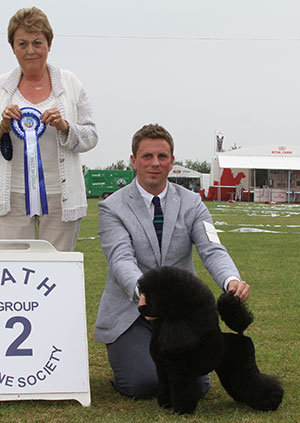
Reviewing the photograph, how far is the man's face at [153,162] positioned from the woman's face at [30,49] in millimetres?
587

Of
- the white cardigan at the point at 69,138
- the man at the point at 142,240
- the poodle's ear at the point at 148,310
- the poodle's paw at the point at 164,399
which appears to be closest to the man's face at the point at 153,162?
the man at the point at 142,240

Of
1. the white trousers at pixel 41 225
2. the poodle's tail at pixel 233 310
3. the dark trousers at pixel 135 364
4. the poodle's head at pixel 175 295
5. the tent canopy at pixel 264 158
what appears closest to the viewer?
the poodle's head at pixel 175 295

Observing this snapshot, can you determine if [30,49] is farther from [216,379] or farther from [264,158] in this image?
[264,158]

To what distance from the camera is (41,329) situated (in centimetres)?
203

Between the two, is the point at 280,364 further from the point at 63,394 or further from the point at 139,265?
the point at 63,394

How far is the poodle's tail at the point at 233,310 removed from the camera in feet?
5.98

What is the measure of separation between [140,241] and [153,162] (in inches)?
12.9

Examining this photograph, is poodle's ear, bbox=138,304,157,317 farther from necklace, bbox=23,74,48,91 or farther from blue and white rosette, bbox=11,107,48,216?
necklace, bbox=23,74,48,91

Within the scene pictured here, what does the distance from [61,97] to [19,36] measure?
0.31 m

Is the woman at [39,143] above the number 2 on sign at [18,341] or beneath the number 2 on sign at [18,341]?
above

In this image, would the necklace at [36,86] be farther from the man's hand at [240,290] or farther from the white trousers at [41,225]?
the man's hand at [240,290]

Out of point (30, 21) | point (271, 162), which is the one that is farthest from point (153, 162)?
point (271, 162)

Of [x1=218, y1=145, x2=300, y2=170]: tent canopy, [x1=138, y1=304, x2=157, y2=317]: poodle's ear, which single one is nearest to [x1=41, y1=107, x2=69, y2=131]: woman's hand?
[x1=138, y1=304, x2=157, y2=317]: poodle's ear

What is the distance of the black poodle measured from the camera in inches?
65.8
